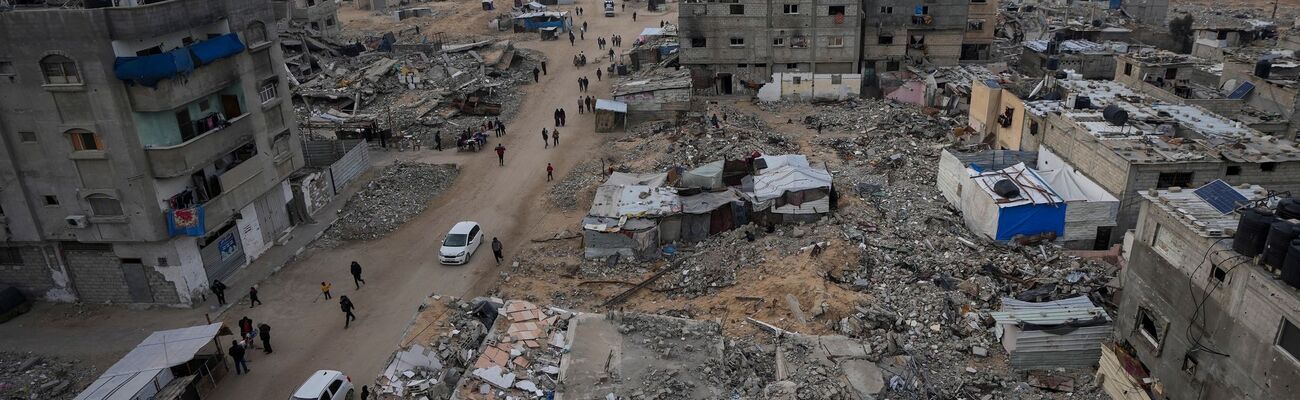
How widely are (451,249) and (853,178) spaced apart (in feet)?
56.2

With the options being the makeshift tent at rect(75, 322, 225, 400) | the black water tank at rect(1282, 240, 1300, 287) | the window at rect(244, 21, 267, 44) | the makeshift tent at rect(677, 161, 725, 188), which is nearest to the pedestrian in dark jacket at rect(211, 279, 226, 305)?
the makeshift tent at rect(75, 322, 225, 400)

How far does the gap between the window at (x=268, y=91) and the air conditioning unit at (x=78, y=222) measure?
7424mm

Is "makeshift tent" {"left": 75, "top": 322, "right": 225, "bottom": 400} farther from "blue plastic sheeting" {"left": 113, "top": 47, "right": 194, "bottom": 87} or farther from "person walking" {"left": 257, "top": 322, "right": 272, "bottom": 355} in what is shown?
"blue plastic sheeting" {"left": 113, "top": 47, "right": 194, "bottom": 87}

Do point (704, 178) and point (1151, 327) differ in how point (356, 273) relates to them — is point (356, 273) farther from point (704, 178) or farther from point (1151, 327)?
point (1151, 327)

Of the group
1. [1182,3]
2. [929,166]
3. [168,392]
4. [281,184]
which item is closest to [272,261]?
[281,184]

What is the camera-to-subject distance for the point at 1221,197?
60.5 ft

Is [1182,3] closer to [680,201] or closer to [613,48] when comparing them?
[613,48]

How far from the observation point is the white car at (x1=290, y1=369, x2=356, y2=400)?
20516 mm

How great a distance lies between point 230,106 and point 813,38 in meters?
35.3

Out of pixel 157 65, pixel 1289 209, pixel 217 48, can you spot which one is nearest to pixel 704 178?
pixel 217 48

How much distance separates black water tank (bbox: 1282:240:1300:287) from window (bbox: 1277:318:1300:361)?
0.73 meters

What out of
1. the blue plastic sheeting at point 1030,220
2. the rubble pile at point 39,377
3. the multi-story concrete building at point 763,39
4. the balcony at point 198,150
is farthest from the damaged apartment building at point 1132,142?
the rubble pile at point 39,377

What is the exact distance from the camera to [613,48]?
2904 inches

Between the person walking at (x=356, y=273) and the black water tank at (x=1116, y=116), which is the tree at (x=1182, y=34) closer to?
the black water tank at (x=1116, y=116)
